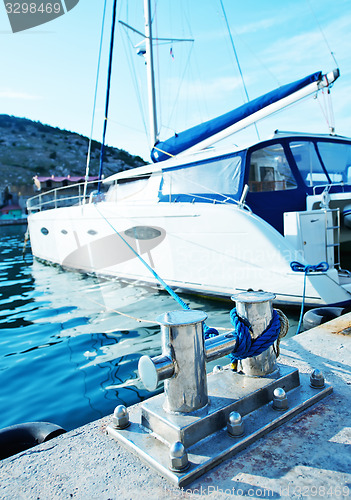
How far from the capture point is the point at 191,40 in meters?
10.9

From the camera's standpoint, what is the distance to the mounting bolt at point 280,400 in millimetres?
1651

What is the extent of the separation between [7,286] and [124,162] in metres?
83.0

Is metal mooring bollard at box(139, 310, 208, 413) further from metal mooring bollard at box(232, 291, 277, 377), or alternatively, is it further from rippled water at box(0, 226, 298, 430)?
rippled water at box(0, 226, 298, 430)

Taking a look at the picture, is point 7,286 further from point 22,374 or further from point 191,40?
point 191,40

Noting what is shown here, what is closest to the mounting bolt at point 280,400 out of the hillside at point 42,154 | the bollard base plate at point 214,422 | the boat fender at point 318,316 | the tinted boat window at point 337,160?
the bollard base plate at point 214,422

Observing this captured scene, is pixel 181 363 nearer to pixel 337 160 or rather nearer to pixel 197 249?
pixel 197 249

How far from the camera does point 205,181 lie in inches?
251

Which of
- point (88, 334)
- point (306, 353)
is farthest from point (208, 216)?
point (306, 353)

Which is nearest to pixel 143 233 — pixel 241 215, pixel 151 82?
pixel 241 215

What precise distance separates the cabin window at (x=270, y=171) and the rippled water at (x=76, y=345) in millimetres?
2034

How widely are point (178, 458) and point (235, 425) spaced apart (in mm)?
290

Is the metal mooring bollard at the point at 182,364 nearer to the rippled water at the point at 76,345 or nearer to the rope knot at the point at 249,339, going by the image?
the rope knot at the point at 249,339

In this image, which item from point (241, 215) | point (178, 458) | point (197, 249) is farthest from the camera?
point (197, 249)

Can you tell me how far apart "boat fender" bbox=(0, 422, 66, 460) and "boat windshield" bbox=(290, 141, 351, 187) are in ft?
18.3
